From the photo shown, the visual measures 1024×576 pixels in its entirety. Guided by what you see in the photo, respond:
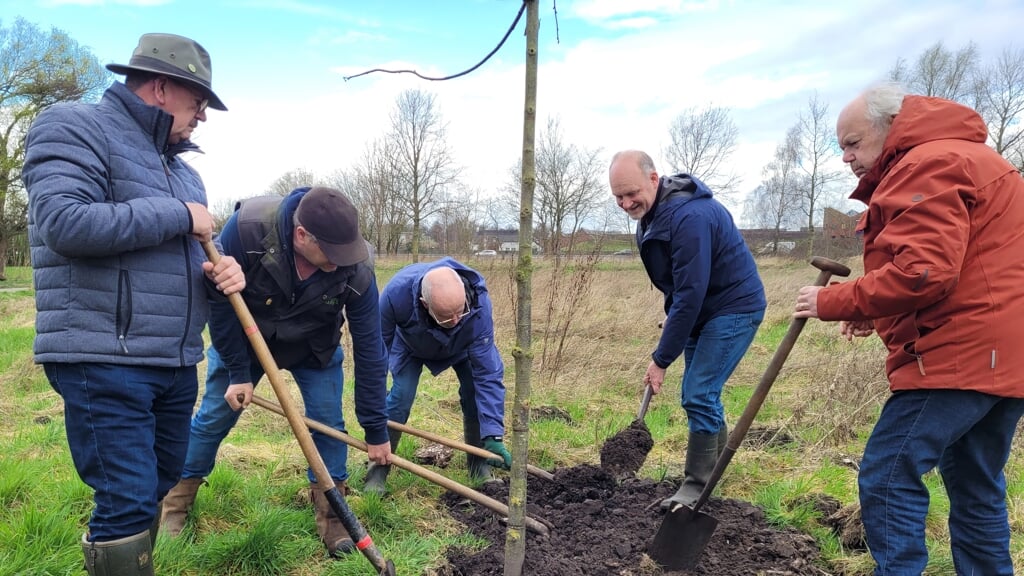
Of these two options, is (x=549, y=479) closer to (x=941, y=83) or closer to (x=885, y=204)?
(x=885, y=204)

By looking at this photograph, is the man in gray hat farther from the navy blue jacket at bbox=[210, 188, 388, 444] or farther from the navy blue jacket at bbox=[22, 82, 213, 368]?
the navy blue jacket at bbox=[210, 188, 388, 444]

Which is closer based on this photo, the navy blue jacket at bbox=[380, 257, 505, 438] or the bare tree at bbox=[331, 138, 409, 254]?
the navy blue jacket at bbox=[380, 257, 505, 438]

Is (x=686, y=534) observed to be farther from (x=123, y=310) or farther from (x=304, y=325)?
(x=123, y=310)

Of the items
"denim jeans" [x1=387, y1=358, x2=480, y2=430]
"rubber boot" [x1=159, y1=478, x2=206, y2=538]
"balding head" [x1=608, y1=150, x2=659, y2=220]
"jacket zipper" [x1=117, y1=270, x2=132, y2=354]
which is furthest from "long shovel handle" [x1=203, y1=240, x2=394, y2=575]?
"balding head" [x1=608, y1=150, x2=659, y2=220]

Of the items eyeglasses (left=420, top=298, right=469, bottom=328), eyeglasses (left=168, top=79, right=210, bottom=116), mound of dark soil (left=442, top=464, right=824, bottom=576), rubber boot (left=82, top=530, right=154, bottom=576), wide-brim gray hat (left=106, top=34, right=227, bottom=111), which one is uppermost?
wide-brim gray hat (left=106, top=34, right=227, bottom=111)

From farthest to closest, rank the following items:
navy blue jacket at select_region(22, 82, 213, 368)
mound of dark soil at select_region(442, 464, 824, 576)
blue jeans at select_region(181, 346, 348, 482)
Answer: blue jeans at select_region(181, 346, 348, 482) < mound of dark soil at select_region(442, 464, 824, 576) < navy blue jacket at select_region(22, 82, 213, 368)

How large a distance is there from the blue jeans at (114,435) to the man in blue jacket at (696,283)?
8.25ft

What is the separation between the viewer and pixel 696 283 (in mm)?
3404

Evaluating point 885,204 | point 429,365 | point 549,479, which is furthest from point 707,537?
point 429,365

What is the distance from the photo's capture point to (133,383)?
81.3 inches

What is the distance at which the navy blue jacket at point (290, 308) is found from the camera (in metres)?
2.96

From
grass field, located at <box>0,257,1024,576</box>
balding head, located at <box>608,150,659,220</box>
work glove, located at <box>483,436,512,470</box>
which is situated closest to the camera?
grass field, located at <box>0,257,1024,576</box>

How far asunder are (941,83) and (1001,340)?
1225 inches

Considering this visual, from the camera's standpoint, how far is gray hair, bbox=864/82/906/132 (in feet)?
7.50
